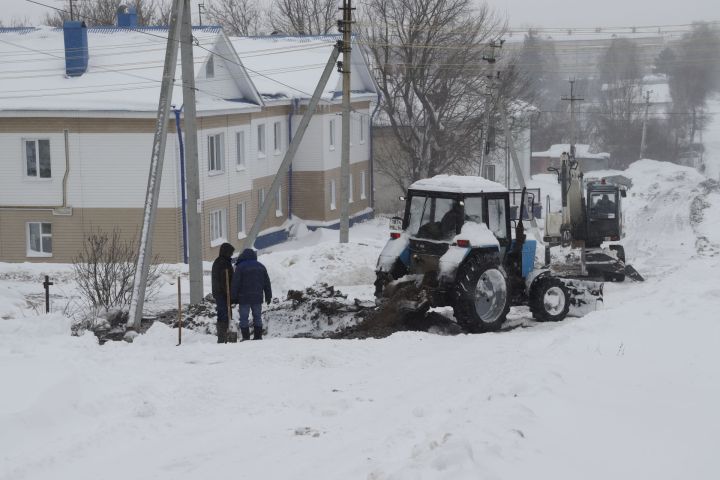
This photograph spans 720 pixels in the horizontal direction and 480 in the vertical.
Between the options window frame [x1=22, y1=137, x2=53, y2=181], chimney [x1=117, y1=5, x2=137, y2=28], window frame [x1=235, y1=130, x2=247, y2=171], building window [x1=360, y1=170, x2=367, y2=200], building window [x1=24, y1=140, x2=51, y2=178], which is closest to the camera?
window frame [x1=22, y1=137, x2=53, y2=181]

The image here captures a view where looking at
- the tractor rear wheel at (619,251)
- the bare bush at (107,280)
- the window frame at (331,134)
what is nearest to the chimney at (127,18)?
the window frame at (331,134)

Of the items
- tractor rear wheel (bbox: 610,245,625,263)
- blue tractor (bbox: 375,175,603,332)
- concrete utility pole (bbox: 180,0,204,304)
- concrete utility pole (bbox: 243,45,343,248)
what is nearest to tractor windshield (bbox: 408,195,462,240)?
blue tractor (bbox: 375,175,603,332)

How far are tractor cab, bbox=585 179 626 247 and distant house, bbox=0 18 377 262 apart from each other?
1187 centimetres

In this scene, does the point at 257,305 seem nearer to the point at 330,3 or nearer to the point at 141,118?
the point at 141,118

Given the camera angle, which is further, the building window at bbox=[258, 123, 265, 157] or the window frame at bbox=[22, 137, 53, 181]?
the building window at bbox=[258, 123, 265, 157]

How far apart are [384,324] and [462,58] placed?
3418 centimetres

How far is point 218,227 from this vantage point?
107ft

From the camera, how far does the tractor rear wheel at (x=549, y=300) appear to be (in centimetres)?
1572

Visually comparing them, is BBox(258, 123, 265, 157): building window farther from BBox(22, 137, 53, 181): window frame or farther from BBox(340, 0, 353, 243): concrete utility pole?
BBox(340, 0, 353, 243): concrete utility pole

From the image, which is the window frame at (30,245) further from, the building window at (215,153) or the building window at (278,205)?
the building window at (278,205)

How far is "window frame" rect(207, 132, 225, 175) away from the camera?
1258 inches

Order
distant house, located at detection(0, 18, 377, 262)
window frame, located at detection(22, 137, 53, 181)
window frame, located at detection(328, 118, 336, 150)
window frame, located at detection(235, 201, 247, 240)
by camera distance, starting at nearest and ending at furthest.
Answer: distant house, located at detection(0, 18, 377, 262)
window frame, located at detection(22, 137, 53, 181)
window frame, located at detection(235, 201, 247, 240)
window frame, located at detection(328, 118, 336, 150)

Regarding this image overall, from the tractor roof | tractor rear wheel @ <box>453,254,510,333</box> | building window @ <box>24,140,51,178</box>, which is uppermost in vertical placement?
the tractor roof

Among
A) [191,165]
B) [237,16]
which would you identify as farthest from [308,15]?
[191,165]
